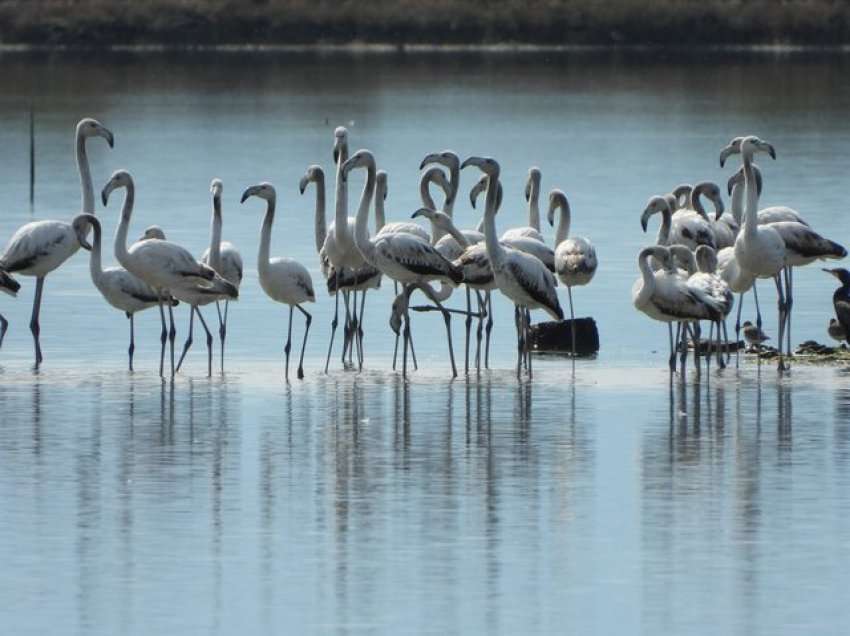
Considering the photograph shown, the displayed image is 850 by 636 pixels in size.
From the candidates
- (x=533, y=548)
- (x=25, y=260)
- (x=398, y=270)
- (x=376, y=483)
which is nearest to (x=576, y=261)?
(x=398, y=270)

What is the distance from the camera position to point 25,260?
16406 mm

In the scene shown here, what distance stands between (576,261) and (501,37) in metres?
58.7

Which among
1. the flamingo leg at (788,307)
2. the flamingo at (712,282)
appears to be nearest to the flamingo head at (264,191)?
the flamingo at (712,282)

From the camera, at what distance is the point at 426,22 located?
72062 millimetres

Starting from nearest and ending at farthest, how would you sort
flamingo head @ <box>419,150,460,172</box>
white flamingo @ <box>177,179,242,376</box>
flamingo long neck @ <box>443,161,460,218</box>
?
white flamingo @ <box>177,179,242,376</box>, flamingo head @ <box>419,150,460,172</box>, flamingo long neck @ <box>443,161,460,218</box>

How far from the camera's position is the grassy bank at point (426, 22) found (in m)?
69.6

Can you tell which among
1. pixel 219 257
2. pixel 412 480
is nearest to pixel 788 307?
pixel 219 257

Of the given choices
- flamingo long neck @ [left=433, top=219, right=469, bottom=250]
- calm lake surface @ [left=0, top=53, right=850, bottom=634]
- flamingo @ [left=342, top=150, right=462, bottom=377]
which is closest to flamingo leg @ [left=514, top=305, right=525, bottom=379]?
calm lake surface @ [left=0, top=53, right=850, bottom=634]

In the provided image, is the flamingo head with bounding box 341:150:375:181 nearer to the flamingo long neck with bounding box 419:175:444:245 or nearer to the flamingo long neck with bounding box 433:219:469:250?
the flamingo long neck with bounding box 433:219:469:250

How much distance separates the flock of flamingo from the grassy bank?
174 feet

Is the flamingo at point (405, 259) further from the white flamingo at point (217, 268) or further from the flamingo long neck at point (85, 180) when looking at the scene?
the flamingo long neck at point (85, 180)

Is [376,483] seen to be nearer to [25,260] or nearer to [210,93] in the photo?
[25,260]

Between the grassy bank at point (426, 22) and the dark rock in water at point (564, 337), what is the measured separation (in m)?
53.2

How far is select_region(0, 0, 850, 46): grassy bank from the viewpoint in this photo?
6962 cm
